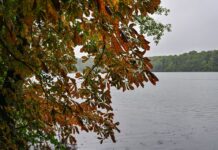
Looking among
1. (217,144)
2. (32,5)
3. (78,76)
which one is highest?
(32,5)

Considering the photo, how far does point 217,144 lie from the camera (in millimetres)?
29266

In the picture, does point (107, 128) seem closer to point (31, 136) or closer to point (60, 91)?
point (60, 91)

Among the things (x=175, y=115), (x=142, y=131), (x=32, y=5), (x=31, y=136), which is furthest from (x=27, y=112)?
(x=175, y=115)

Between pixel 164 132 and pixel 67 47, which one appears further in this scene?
pixel 164 132

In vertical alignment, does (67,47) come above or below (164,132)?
above

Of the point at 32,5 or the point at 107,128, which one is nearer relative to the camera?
the point at 32,5

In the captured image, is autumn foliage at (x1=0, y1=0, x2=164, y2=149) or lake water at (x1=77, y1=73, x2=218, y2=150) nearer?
autumn foliage at (x1=0, y1=0, x2=164, y2=149)

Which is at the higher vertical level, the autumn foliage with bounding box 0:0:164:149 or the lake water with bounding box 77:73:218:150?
the autumn foliage with bounding box 0:0:164:149

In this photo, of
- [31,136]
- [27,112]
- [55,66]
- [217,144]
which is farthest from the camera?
[217,144]

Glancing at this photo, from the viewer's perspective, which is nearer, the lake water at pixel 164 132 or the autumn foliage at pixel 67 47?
the autumn foliage at pixel 67 47

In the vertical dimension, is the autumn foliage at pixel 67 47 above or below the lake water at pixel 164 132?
above

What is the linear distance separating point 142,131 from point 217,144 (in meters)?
9.45

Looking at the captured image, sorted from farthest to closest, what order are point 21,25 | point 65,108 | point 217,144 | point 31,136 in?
point 217,144
point 31,136
point 65,108
point 21,25

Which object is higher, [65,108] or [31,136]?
[65,108]
